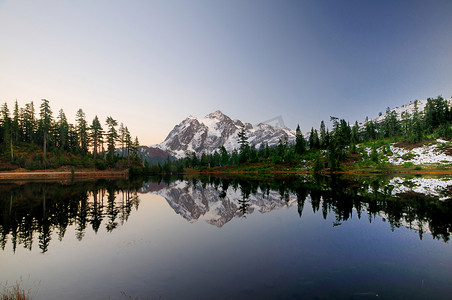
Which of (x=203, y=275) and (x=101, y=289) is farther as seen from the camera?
(x=203, y=275)

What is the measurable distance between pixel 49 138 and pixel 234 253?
392 feet

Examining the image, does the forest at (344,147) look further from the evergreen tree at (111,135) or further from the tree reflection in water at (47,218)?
the tree reflection in water at (47,218)

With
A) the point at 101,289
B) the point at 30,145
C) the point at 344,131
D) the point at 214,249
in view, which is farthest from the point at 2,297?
the point at 344,131

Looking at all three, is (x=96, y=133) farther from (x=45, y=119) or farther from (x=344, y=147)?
(x=344, y=147)

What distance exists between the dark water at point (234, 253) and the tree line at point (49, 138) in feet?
273

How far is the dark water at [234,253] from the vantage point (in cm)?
944

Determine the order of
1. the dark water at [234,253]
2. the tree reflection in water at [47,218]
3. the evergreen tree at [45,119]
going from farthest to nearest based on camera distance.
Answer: the evergreen tree at [45,119] < the tree reflection in water at [47,218] < the dark water at [234,253]

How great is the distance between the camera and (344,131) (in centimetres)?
12631

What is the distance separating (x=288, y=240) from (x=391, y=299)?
25.5ft

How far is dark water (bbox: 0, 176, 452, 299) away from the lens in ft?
31.0

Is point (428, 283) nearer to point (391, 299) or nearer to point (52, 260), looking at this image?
point (391, 299)

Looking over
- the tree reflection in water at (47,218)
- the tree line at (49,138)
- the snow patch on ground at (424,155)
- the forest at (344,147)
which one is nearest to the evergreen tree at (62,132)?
the tree line at (49,138)

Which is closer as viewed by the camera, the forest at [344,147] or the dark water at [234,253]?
the dark water at [234,253]

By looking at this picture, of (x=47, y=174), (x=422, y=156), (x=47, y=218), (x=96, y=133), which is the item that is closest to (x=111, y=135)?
(x=96, y=133)
